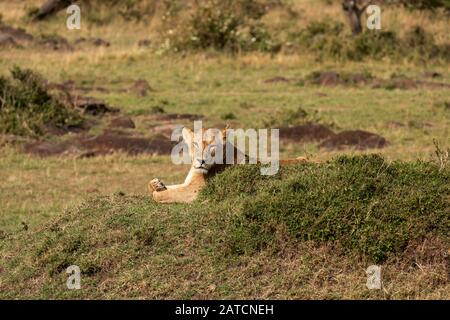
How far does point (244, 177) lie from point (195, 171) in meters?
0.41

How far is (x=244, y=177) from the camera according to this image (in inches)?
296

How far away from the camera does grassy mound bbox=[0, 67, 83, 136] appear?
14680mm

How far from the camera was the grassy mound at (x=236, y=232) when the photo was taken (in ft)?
21.6

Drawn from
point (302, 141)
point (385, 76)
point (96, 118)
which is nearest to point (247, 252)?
point (302, 141)

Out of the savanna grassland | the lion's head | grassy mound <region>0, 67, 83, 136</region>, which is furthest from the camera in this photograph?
grassy mound <region>0, 67, 83, 136</region>

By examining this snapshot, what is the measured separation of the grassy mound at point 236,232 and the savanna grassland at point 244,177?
1cm

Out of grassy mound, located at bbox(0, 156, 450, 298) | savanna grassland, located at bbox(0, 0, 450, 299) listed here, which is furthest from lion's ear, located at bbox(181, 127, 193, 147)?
grassy mound, located at bbox(0, 156, 450, 298)

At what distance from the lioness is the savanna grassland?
0.18 m

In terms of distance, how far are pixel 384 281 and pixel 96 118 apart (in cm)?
1016

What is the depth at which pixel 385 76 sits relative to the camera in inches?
799
